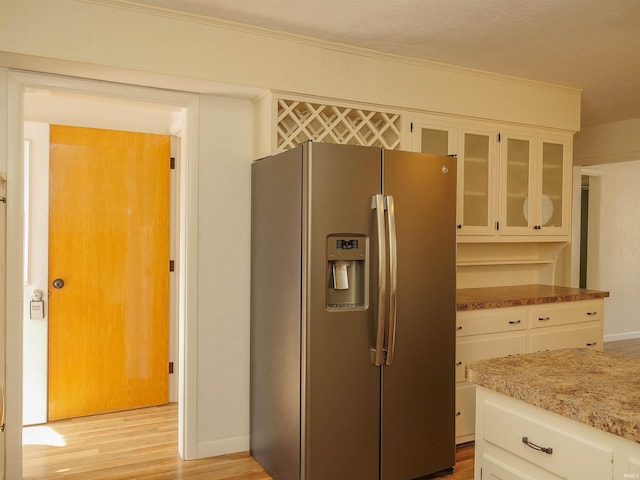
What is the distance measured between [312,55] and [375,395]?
1893 mm

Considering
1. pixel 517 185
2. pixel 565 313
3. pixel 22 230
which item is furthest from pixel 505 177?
pixel 22 230

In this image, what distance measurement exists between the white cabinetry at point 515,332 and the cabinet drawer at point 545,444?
1594 millimetres

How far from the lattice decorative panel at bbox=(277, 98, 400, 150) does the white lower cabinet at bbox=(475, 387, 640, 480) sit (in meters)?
1.96

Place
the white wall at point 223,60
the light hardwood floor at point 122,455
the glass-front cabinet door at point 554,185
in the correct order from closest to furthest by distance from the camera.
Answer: the white wall at point 223,60, the light hardwood floor at point 122,455, the glass-front cabinet door at point 554,185

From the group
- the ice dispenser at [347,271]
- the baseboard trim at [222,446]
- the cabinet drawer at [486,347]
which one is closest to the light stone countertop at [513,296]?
the cabinet drawer at [486,347]

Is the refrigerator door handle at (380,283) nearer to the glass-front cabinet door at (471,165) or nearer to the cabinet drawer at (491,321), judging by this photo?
Answer: the cabinet drawer at (491,321)

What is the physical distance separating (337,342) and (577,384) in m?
1.20

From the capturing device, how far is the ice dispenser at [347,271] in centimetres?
242

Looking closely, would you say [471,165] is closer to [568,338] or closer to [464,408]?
[568,338]

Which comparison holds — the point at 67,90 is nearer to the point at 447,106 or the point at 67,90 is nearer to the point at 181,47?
the point at 181,47

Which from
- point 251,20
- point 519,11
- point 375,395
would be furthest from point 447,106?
point 375,395

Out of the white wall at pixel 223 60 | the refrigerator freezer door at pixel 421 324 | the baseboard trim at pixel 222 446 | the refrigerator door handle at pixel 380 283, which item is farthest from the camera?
the baseboard trim at pixel 222 446

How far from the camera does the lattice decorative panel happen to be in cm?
298

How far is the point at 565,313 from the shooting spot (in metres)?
3.44
